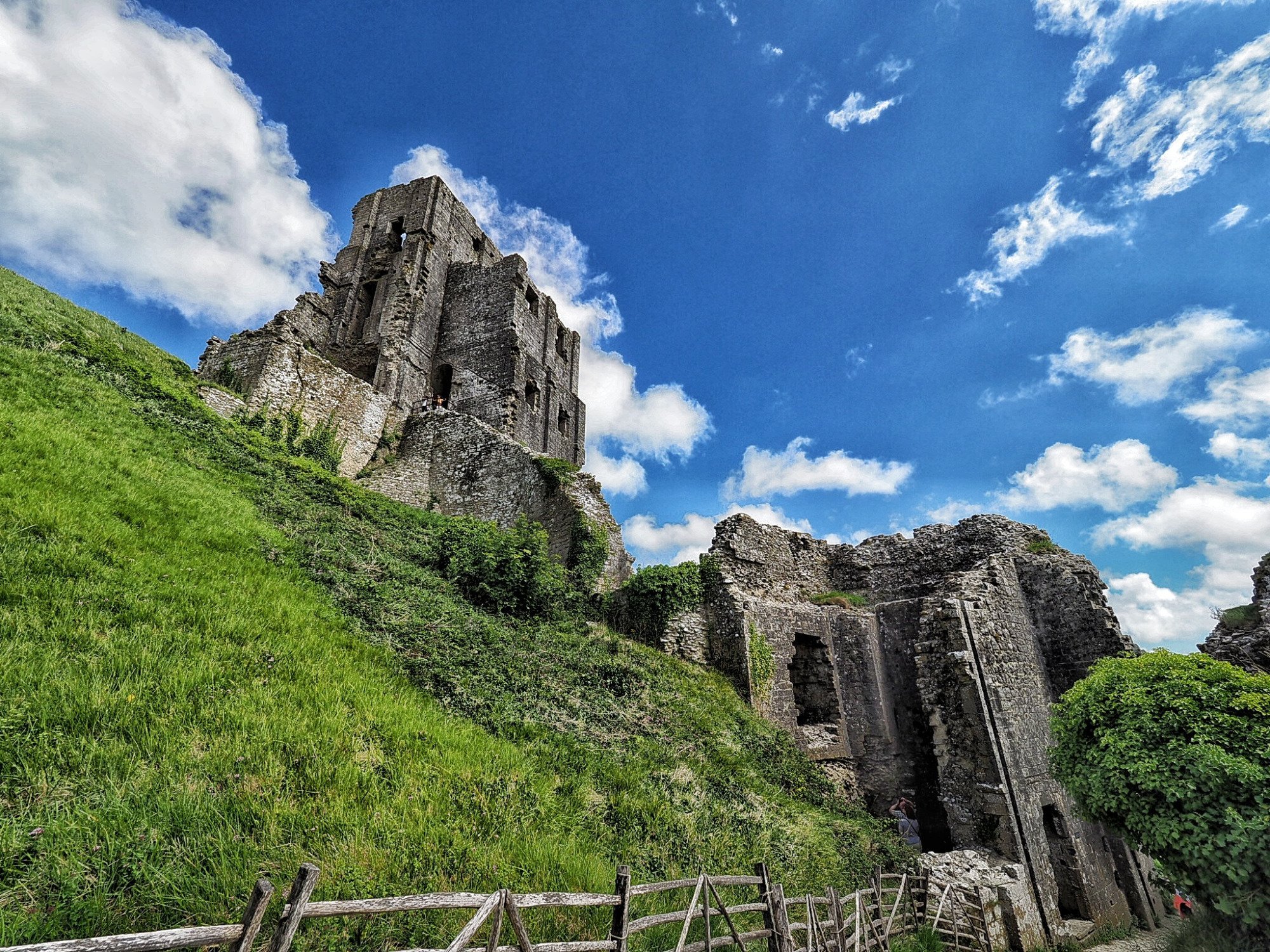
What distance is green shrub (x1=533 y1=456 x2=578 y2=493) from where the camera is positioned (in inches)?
656

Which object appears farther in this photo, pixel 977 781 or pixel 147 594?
pixel 977 781

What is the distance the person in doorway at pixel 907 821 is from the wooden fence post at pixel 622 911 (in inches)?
361

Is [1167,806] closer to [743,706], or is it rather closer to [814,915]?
[814,915]

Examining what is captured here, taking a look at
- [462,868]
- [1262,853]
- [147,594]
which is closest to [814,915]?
[462,868]

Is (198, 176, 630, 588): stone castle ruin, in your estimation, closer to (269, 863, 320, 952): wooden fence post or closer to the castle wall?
the castle wall

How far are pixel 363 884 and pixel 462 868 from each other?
2.59 ft

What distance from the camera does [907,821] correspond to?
11438 millimetres

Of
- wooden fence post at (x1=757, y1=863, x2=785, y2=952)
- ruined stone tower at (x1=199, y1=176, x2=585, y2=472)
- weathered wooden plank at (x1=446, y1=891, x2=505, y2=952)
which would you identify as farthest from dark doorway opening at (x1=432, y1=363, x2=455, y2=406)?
weathered wooden plank at (x1=446, y1=891, x2=505, y2=952)

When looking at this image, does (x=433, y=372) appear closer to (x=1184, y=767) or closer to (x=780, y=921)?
(x=780, y=921)

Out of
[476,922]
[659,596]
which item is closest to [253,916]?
[476,922]

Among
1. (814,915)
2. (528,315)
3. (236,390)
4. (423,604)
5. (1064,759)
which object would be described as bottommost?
(814,915)

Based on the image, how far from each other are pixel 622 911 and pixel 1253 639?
1689 centimetres

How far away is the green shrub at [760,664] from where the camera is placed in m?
12.5

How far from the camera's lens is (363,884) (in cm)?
388
